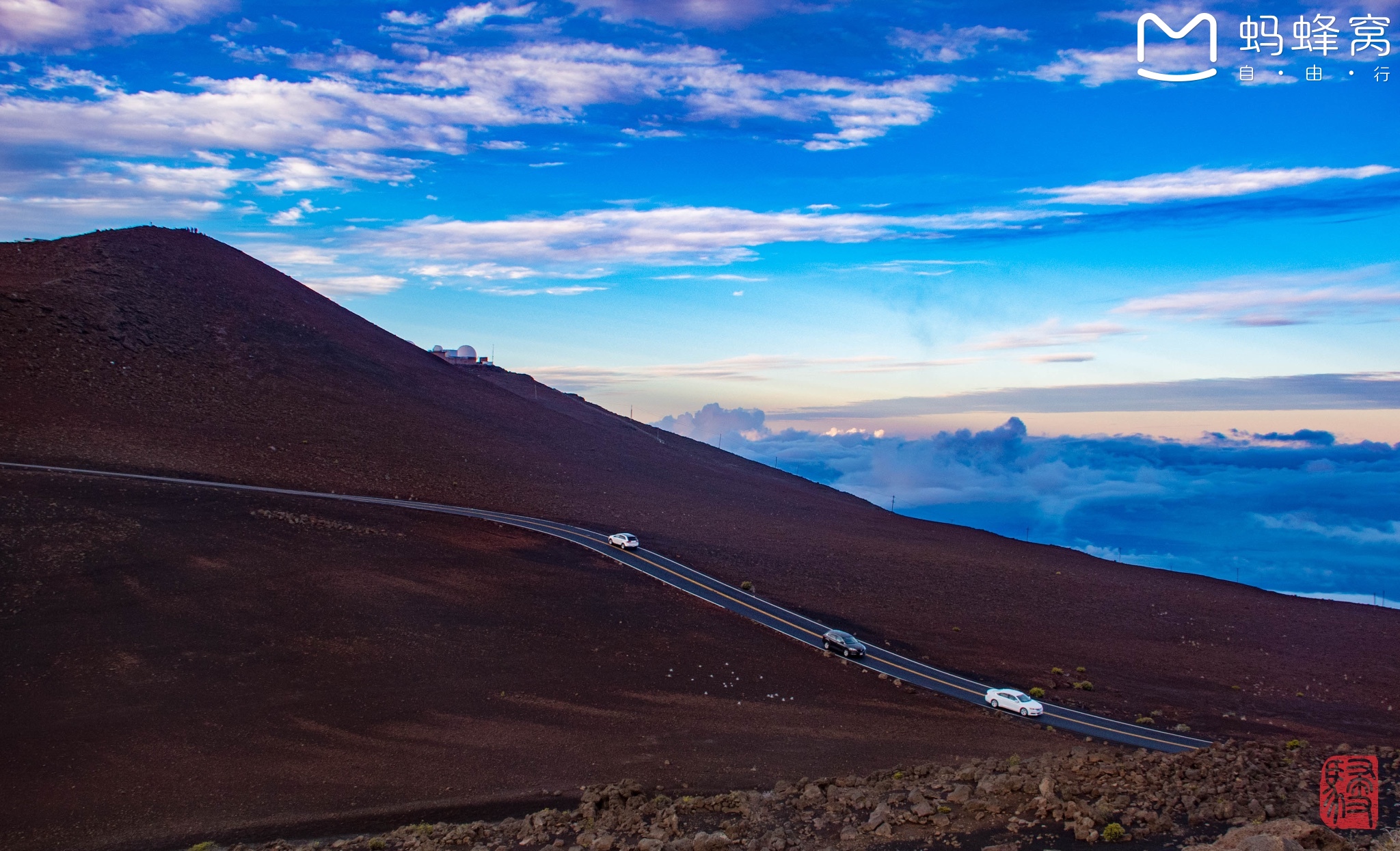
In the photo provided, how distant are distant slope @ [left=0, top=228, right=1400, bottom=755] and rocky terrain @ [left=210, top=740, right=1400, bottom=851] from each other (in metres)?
14.8

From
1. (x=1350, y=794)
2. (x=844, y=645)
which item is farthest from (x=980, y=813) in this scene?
(x=844, y=645)

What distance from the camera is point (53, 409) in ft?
170

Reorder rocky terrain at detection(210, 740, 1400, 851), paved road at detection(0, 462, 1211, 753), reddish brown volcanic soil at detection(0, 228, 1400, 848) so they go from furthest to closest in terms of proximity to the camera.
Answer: paved road at detection(0, 462, 1211, 753)
reddish brown volcanic soil at detection(0, 228, 1400, 848)
rocky terrain at detection(210, 740, 1400, 851)

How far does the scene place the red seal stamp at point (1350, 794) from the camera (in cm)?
1476

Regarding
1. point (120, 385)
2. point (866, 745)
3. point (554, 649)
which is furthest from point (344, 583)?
point (120, 385)

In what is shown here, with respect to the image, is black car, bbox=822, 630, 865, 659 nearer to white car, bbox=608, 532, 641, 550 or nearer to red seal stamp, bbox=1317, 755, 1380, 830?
white car, bbox=608, 532, 641, 550

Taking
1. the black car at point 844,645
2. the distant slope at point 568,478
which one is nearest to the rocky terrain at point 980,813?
the black car at point 844,645

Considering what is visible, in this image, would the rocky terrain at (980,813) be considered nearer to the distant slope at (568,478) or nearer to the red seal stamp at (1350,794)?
the red seal stamp at (1350,794)

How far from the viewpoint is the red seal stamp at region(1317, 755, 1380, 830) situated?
581 inches

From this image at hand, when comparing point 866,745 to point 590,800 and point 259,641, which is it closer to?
point 590,800

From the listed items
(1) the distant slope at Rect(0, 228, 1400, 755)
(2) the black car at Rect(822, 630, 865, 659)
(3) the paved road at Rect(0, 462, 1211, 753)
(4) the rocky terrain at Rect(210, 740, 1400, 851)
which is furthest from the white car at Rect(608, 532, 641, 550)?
(4) the rocky terrain at Rect(210, 740, 1400, 851)

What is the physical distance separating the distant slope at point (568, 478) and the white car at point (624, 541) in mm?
2977

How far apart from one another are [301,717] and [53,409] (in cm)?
3935

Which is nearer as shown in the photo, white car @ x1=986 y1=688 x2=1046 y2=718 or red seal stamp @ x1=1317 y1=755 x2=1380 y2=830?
red seal stamp @ x1=1317 y1=755 x2=1380 y2=830
